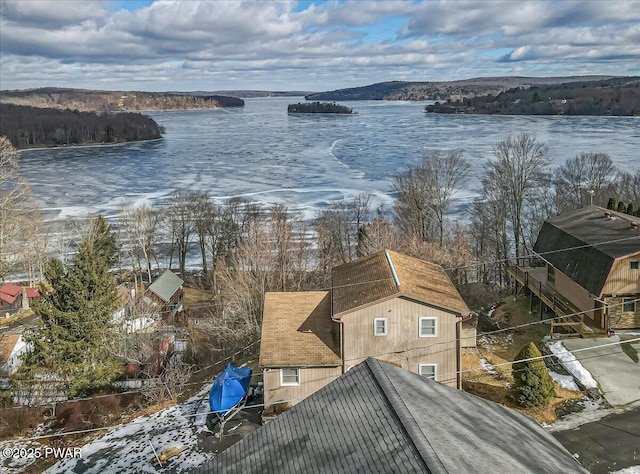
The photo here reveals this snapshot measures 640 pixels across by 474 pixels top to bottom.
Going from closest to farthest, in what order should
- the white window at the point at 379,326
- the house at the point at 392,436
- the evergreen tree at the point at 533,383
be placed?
the house at the point at 392,436, the evergreen tree at the point at 533,383, the white window at the point at 379,326

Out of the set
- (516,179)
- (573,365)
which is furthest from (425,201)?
(573,365)

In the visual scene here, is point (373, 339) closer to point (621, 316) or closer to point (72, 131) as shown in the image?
point (621, 316)

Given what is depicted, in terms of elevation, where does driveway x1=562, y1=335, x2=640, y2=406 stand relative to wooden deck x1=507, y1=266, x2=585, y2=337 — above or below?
below

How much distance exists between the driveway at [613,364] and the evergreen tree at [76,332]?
15.7 meters

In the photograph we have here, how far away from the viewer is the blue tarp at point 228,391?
51.4 feet

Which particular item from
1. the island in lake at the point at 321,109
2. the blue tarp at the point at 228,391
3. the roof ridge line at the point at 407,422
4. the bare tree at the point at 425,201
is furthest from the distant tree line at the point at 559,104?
the roof ridge line at the point at 407,422

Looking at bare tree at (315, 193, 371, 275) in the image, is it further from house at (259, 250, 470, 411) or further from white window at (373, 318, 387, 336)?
white window at (373, 318, 387, 336)

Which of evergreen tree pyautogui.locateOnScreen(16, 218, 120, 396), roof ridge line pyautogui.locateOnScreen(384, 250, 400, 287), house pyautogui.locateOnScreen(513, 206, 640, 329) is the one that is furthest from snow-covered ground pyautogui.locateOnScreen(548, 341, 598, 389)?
Result: evergreen tree pyautogui.locateOnScreen(16, 218, 120, 396)

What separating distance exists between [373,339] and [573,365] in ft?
20.2

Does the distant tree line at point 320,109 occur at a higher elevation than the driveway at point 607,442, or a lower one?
higher

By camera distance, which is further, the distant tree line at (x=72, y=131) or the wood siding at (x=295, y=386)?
the distant tree line at (x=72, y=131)

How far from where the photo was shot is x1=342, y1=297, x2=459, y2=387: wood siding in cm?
1562

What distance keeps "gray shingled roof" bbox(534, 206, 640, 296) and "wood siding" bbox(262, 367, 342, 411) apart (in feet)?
31.2

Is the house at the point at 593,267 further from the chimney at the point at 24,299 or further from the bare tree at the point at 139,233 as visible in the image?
the chimney at the point at 24,299
